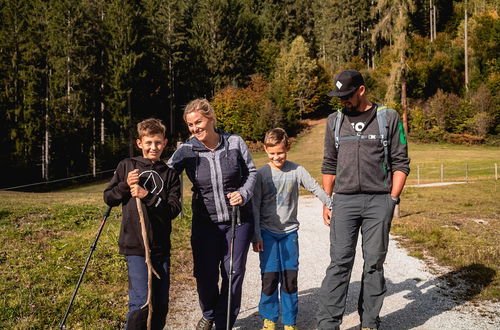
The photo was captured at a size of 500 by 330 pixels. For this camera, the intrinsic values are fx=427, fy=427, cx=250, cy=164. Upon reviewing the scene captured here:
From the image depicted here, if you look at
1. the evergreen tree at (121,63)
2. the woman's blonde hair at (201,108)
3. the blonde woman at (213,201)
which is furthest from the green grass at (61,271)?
the evergreen tree at (121,63)

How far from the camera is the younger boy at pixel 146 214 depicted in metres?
3.34

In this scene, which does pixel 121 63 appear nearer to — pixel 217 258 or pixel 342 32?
pixel 217 258

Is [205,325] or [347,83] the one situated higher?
[347,83]

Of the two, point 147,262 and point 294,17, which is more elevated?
point 294,17

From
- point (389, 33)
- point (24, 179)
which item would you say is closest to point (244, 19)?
point (389, 33)

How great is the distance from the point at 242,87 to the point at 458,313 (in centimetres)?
5314

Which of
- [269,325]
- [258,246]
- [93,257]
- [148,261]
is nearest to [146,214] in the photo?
[148,261]

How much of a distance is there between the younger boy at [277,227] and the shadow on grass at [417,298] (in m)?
0.36

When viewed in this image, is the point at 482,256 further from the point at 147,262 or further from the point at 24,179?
the point at 24,179

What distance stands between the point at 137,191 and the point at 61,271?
3003mm

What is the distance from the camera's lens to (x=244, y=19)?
61.8m

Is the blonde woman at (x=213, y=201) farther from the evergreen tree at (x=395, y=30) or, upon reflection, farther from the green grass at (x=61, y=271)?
the evergreen tree at (x=395, y=30)

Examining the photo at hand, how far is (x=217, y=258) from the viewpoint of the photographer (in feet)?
12.5

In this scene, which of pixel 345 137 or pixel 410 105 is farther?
pixel 410 105
